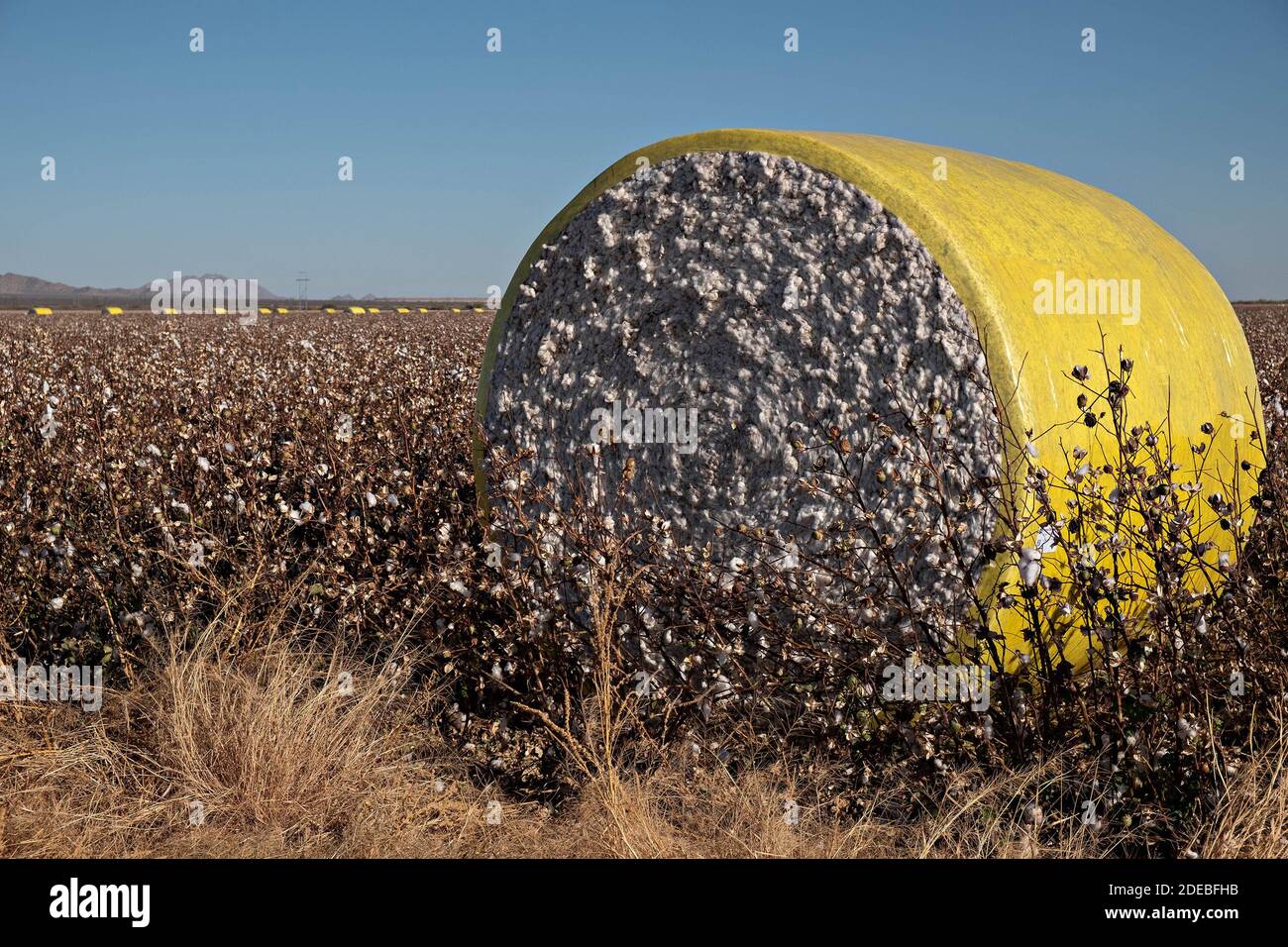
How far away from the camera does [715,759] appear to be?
385 cm

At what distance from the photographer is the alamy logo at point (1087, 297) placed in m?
3.83

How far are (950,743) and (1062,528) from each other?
821 millimetres

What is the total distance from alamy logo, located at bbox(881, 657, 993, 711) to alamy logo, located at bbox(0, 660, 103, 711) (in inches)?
120

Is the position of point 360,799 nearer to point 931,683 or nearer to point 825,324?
point 931,683

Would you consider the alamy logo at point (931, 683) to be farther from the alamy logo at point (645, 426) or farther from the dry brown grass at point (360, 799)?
the alamy logo at point (645, 426)

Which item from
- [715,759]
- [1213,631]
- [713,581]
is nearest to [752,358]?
[713,581]

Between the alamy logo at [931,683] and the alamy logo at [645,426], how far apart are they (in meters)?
1.25

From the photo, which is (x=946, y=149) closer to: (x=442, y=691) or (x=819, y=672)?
(x=819, y=672)

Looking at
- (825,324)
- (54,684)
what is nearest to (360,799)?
(54,684)

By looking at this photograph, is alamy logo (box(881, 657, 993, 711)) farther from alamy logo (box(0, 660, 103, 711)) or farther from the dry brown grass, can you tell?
alamy logo (box(0, 660, 103, 711))

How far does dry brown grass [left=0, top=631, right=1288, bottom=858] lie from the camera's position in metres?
3.24

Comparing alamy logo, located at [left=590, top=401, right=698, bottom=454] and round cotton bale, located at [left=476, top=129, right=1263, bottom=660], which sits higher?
round cotton bale, located at [left=476, top=129, right=1263, bottom=660]

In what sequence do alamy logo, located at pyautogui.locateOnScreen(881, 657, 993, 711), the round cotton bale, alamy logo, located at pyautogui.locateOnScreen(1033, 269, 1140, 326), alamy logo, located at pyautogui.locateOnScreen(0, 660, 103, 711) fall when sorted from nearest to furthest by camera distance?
alamy logo, located at pyautogui.locateOnScreen(881, 657, 993, 711) → the round cotton bale → alamy logo, located at pyautogui.locateOnScreen(1033, 269, 1140, 326) → alamy logo, located at pyautogui.locateOnScreen(0, 660, 103, 711)

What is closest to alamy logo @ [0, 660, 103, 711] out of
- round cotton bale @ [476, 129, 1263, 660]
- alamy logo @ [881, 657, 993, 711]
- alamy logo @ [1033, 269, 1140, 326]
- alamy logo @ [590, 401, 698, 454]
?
round cotton bale @ [476, 129, 1263, 660]
